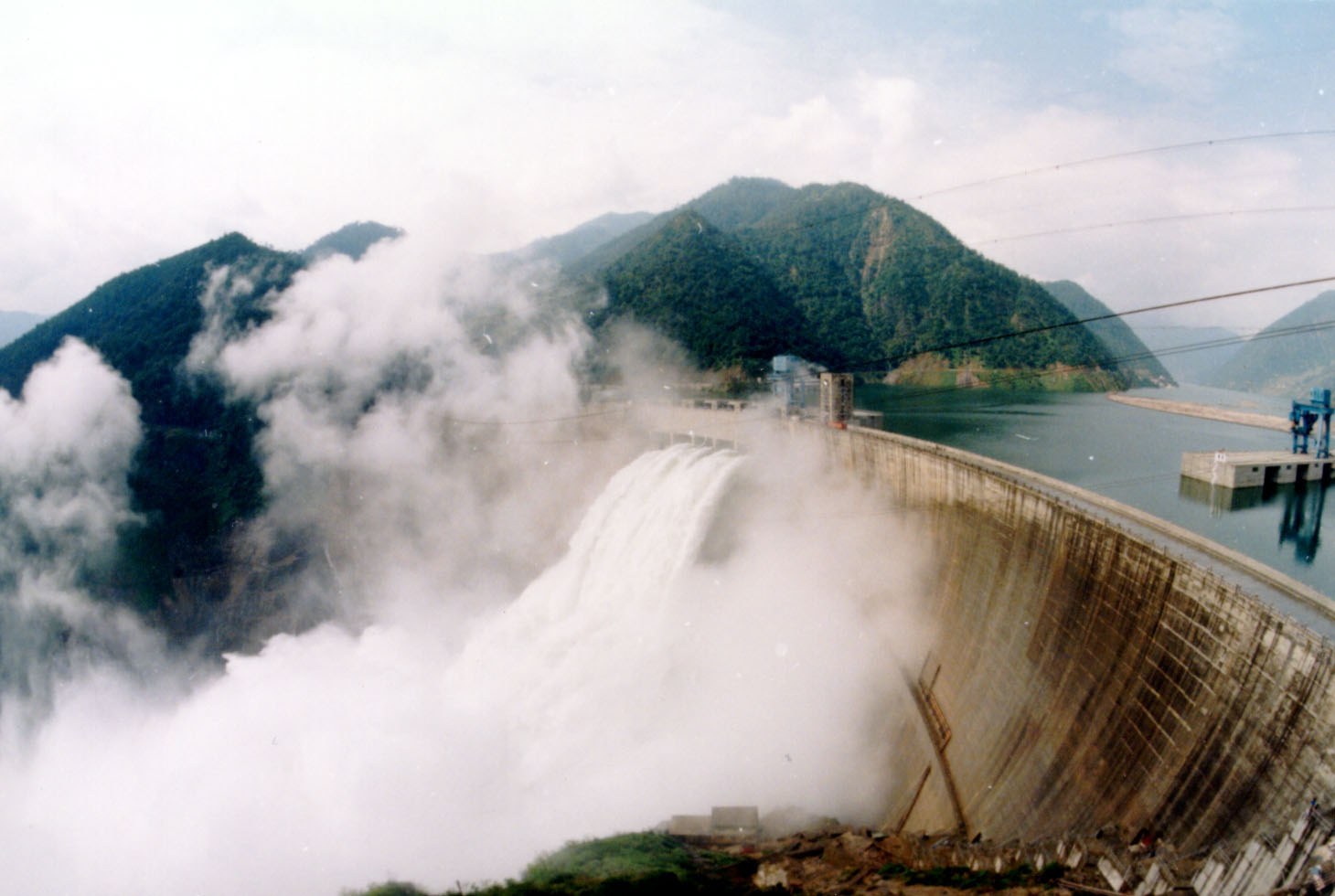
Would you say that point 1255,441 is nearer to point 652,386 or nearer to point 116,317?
point 652,386

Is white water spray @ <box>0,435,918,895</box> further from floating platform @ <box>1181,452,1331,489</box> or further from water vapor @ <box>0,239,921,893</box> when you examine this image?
floating platform @ <box>1181,452,1331,489</box>

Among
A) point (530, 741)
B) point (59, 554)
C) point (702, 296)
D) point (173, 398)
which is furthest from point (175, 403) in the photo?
point (702, 296)

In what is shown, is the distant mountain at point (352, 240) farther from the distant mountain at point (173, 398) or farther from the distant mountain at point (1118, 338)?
the distant mountain at point (1118, 338)

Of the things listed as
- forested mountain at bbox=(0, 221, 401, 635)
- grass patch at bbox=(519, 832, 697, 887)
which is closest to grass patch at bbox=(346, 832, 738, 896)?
grass patch at bbox=(519, 832, 697, 887)

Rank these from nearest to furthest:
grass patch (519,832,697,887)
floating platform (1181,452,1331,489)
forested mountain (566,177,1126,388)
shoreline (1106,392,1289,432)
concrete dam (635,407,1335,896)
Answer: concrete dam (635,407,1335,896) < grass patch (519,832,697,887) < floating platform (1181,452,1331,489) < shoreline (1106,392,1289,432) < forested mountain (566,177,1126,388)

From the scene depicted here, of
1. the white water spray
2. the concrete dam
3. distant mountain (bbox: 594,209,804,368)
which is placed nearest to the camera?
the concrete dam

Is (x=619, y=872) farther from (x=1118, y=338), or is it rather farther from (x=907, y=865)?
(x=1118, y=338)

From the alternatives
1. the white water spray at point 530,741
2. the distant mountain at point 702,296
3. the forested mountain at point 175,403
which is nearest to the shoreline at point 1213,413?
the distant mountain at point 702,296
